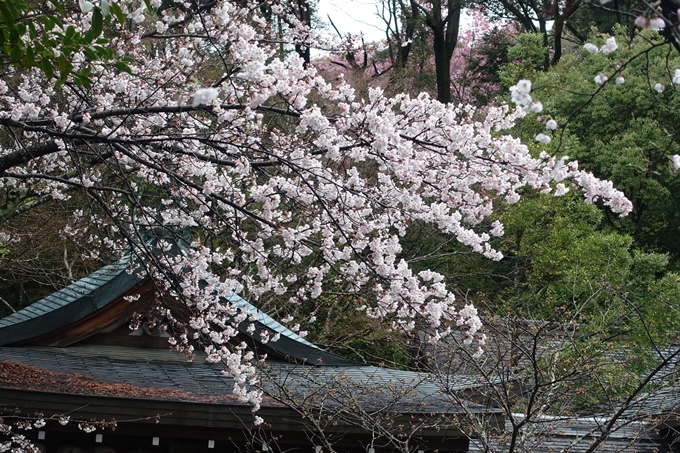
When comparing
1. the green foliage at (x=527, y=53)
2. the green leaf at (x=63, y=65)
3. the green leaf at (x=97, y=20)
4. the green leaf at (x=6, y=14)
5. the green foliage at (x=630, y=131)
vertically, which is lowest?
the green leaf at (x=63, y=65)

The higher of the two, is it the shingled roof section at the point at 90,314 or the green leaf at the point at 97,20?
the green leaf at the point at 97,20

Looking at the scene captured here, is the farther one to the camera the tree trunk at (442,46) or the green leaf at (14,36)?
the tree trunk at (442,46)

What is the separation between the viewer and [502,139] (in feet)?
14.4

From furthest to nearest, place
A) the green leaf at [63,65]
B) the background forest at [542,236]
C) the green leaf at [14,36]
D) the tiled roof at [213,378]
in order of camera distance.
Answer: the background forest at [542,236], the tiled roof at [213,378], the green leaf at [63,65], the green leaf at [14,36]

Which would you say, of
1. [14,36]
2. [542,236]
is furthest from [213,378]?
[542,236]

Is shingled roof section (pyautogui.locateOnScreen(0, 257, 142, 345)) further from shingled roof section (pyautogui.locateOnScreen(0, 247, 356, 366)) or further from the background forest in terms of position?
the background forest

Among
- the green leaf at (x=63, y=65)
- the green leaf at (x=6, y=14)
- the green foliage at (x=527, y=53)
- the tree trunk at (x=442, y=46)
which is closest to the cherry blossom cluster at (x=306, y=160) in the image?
the green leaf at (x=63, y=65)

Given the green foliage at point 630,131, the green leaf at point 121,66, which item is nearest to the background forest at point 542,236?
the green foliage at point 630,131

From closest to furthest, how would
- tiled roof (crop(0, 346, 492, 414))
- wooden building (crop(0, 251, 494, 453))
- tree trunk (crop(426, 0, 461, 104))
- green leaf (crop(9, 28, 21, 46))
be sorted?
green leaf (crop(9, 28, 21, 46)), wooden building (crop(0, 251, 494, 453)), tiled roof (crop(0, 346, 492, 414)), tree trunk (crop(426, 0, 461, 104))

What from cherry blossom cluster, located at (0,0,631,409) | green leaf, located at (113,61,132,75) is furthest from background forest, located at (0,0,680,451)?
green leaf, located at (113,61,132,75)

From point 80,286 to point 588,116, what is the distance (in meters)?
12.0

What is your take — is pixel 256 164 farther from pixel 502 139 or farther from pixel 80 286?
pixel 80 286

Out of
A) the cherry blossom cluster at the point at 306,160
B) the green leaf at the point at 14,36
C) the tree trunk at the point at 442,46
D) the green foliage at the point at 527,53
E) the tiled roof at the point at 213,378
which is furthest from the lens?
the tree trunk at the point at 442,46

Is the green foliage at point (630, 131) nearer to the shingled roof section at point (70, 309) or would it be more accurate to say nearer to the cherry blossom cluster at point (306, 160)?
the shingled roof section at point (70, 309)
